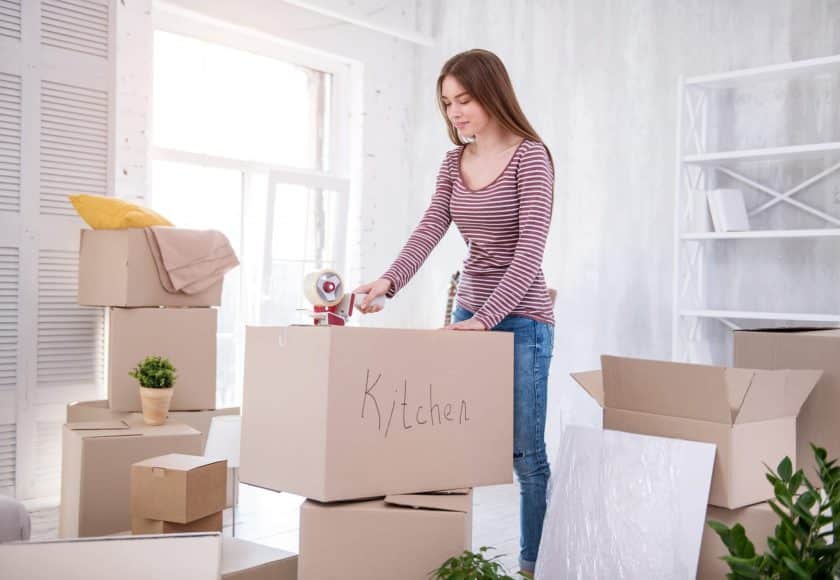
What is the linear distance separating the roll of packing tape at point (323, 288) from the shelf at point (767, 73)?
7.67 ft

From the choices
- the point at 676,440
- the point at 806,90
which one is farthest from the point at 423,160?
the point at 676,440

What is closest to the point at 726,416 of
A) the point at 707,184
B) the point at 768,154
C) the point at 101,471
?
the point at 101,471

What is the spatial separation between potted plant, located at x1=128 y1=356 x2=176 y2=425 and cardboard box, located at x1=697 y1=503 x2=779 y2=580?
6.20ft

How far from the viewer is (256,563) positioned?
70.3 inches

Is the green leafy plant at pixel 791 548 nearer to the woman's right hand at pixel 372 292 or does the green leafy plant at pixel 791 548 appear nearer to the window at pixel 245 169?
the woman's right hand at pixel 372 292

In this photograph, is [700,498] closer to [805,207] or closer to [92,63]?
[805,207]

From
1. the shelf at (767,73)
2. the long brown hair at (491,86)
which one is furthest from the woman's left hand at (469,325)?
the shelf at (767,73)

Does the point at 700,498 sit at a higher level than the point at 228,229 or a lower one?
lower

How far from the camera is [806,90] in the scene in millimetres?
3418

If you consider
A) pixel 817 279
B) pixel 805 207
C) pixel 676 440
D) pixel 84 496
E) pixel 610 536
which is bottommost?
pixel 84 496

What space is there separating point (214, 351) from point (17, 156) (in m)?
1.06

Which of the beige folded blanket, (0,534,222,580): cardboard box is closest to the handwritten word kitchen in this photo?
(0,534,222,580): cardboard box

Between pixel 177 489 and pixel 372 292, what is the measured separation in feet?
2.24

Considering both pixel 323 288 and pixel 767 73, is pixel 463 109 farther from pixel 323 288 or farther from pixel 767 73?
pixel 767 73
